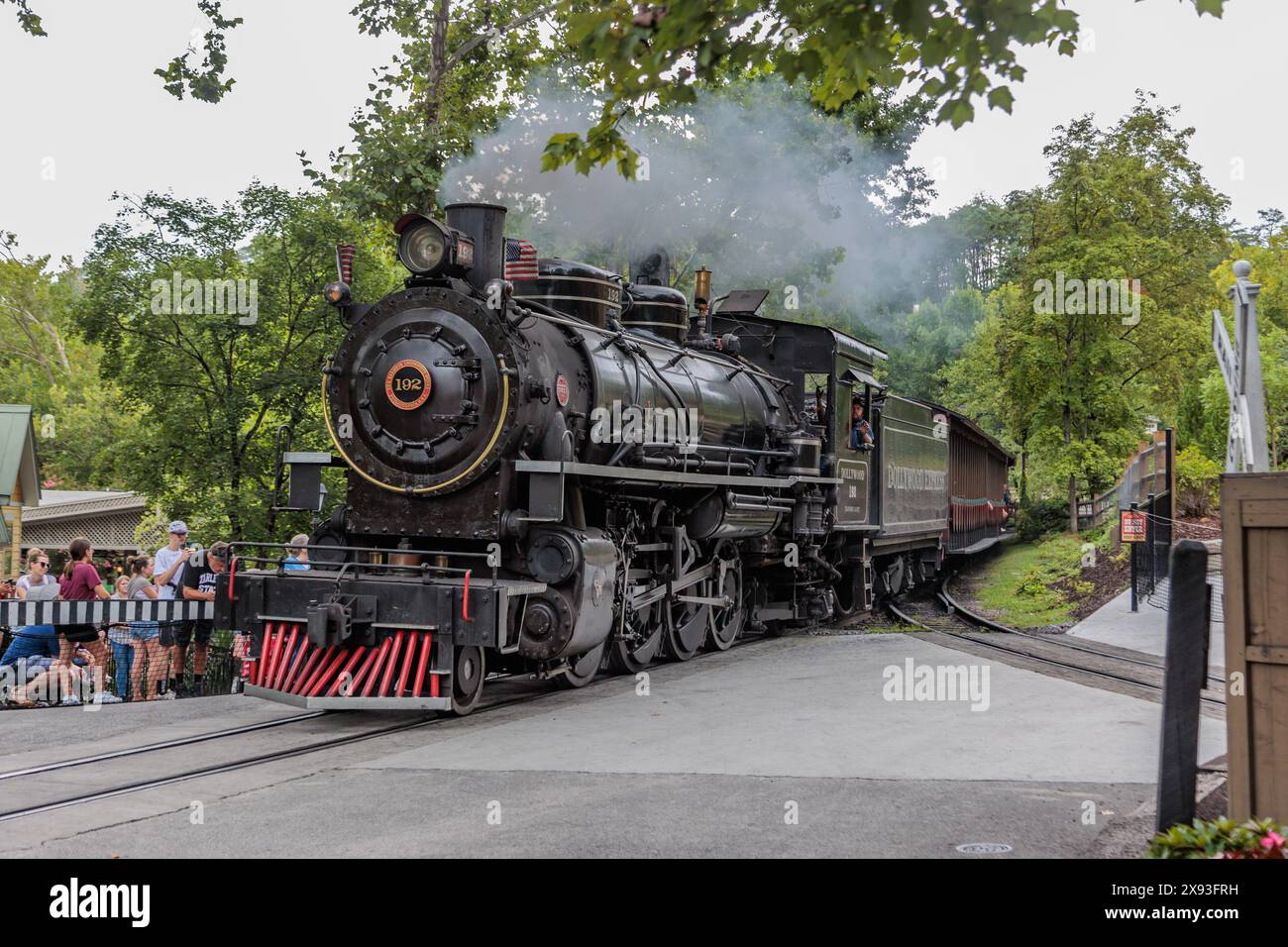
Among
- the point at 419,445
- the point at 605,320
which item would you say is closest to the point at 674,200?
the point at 605,320

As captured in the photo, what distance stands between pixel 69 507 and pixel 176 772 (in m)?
23.8

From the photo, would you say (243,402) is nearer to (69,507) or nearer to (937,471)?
(937,471)

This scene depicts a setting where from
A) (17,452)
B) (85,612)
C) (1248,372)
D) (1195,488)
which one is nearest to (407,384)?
(85,612)

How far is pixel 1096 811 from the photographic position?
5.64 meters

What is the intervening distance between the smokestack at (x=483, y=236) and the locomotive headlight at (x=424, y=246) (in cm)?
22

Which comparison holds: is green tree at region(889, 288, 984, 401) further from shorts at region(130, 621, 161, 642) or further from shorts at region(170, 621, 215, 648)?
shorts at region(130, 621, 161, 642)

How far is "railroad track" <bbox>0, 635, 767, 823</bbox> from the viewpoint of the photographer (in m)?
5.98

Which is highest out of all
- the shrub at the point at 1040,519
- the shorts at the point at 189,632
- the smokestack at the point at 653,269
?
the smokestack at the point at 653,269

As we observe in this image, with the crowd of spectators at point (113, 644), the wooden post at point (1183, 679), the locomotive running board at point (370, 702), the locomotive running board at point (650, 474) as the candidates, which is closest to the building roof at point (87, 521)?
the crowd of spectators at point (113, 644)

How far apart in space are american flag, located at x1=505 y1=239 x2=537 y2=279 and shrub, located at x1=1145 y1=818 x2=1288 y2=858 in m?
6.13

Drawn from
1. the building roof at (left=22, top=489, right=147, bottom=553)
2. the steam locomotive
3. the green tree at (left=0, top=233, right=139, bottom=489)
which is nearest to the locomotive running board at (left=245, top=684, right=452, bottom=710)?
the steam locomotive

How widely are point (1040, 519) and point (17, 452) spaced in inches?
993

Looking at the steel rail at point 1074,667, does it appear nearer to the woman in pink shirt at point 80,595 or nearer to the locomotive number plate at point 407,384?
the locomotive number plate at point 407,384

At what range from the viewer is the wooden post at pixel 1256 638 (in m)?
4.48
